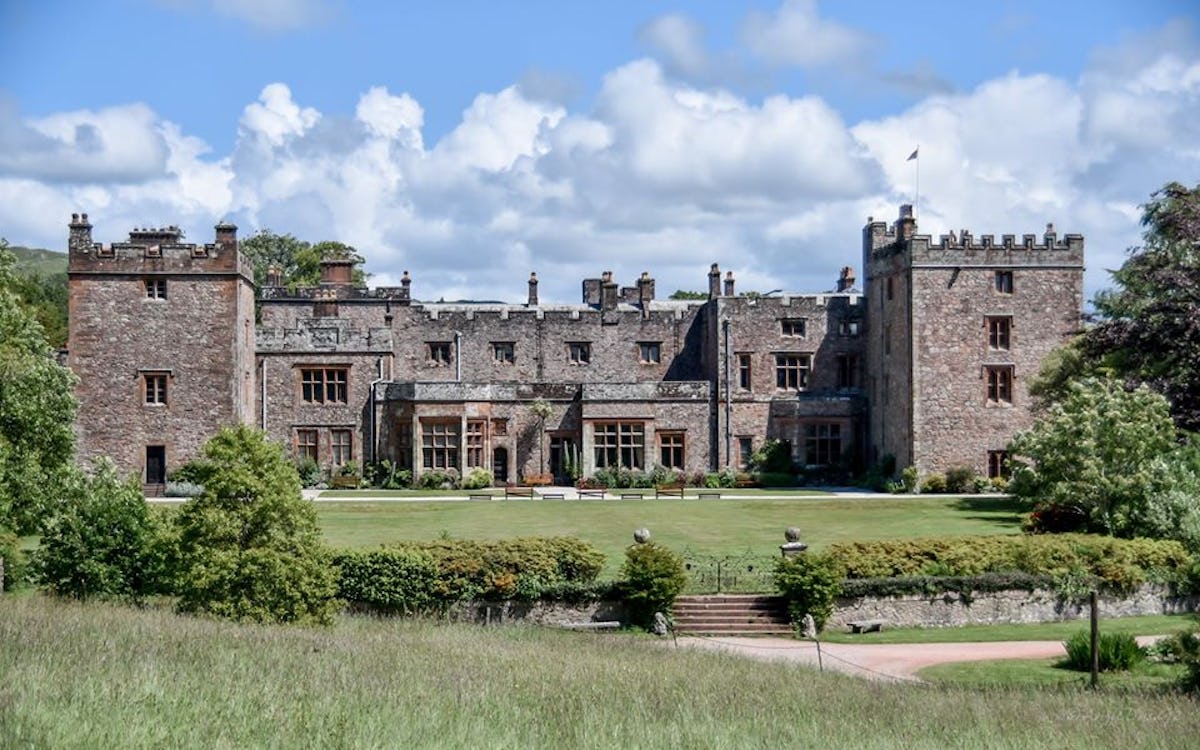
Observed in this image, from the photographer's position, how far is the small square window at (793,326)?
5478 cm

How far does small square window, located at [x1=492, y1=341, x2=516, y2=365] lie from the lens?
180ft

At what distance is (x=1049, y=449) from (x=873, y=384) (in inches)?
640

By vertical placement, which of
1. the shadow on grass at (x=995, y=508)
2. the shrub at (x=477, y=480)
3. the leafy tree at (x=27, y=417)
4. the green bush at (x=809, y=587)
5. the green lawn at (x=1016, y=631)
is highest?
the leafy tree at (x=27, y=417)

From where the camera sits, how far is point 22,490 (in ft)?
96.2

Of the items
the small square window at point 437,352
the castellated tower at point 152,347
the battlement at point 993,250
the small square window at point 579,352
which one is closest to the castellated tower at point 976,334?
the battlement at point 993,250

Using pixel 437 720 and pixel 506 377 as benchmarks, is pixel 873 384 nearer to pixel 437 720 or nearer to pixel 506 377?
pixel 506 377

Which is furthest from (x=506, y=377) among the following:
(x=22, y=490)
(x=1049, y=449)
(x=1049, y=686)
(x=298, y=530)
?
(x=1049, y=686)

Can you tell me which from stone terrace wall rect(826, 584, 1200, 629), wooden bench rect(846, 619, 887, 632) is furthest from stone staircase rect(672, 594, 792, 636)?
wooden bench rect(846, 619, 887, 632)

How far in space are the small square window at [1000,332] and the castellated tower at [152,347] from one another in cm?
2493

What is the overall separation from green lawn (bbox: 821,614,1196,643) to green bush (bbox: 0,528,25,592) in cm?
1554

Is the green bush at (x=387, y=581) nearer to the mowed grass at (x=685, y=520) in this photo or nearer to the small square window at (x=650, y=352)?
the mowed grass at (x=685, y=520)

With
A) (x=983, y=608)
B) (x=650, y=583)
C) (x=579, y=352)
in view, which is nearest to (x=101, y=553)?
(x=650, y=583)

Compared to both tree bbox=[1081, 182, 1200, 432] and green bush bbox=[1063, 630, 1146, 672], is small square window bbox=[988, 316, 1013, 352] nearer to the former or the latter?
tree bbox=[1081, 182, 1200, 432]

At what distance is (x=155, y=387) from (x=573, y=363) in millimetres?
15660
